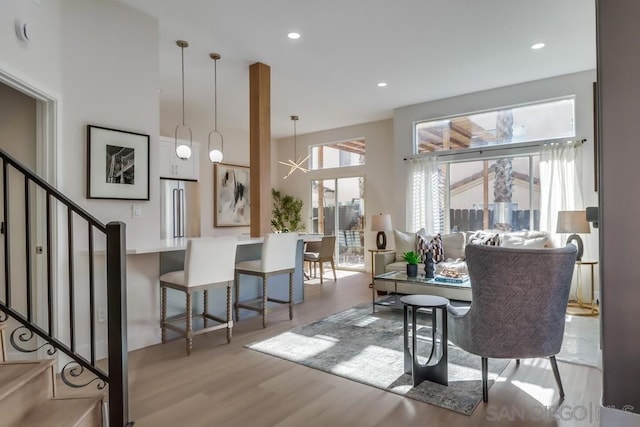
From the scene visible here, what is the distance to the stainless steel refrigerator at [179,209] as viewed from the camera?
6.08 metres

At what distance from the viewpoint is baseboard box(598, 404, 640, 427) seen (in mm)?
1463

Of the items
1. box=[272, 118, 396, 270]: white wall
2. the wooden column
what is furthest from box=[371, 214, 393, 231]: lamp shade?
the wooden column

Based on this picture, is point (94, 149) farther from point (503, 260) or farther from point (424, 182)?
point (424, 182)

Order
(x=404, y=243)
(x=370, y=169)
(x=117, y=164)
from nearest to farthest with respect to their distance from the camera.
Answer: (x=117, y=164), (x=404, y=243), (x=370, y=169)

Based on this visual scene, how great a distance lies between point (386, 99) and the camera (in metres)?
6.27

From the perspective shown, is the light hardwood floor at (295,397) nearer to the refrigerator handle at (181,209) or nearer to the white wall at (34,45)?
the white wall at (34,45)

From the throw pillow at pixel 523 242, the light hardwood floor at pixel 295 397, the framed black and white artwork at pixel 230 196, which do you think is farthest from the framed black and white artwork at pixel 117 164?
the throw pillow at pixel 523 242

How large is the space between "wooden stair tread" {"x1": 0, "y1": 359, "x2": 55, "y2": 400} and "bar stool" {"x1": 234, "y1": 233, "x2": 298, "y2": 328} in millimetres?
2144

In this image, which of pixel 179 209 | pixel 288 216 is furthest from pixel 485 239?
pixel 179 209

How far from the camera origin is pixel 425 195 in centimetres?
643

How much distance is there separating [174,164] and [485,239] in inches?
193

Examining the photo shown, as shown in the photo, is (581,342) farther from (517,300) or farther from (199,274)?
(199,274)

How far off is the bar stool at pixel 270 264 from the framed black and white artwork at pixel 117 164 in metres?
1.27

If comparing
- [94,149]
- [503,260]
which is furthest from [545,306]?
[94,149]
